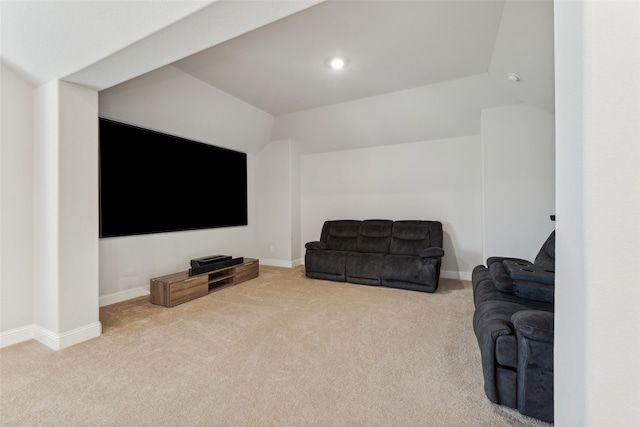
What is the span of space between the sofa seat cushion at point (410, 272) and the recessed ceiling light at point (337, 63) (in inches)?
101

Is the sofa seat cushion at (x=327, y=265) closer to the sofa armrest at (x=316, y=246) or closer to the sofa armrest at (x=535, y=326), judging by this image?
the sofa armrest at (x=316, y=246)

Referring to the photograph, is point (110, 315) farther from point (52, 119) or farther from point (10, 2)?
point (10, 2)

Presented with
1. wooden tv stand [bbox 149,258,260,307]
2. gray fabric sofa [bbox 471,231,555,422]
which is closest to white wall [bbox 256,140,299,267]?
wooden tv stand [bbox 149,258,260,307]

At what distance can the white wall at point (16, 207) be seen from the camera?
2.26 metres

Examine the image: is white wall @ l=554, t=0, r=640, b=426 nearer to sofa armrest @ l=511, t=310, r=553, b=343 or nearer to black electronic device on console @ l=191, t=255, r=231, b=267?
sofa armrest @ l=511, t=310, r=553, b=343

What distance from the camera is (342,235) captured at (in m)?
4.77

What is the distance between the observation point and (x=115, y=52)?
1.86 metres

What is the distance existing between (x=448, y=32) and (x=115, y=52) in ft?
8.87

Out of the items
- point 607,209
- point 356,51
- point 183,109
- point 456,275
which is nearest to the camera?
point 607,209

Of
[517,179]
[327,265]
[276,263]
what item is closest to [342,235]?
[327,265]

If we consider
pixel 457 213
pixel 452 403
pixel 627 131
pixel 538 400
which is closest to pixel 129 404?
pixel 452 403

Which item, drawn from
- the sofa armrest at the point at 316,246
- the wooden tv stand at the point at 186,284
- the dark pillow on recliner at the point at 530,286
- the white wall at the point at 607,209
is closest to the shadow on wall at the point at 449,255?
the sofa armrest at the point at 316,246

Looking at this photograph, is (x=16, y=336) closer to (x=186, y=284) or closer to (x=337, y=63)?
(x=186, y=284)

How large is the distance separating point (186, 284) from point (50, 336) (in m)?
1.23
